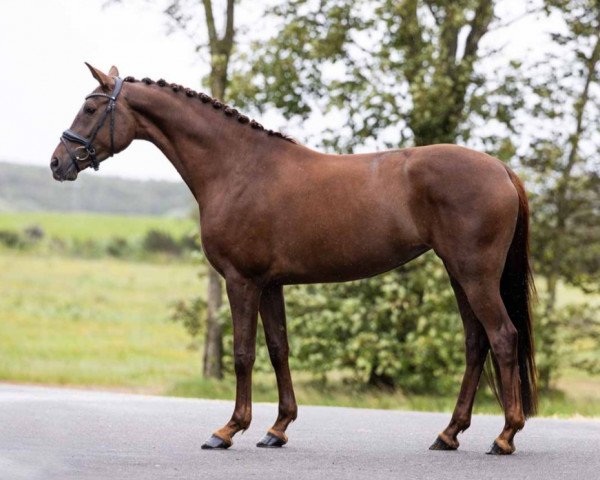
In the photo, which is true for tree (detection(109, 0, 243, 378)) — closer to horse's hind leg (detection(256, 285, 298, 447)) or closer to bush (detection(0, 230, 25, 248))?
horse's hind leg (detection(256, 285, 298, 447))

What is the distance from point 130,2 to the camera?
1922cm

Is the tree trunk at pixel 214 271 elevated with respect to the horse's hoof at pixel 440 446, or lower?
elevated

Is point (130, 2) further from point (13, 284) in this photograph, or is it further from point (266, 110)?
point (13, 284)

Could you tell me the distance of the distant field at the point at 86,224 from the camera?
6675cm

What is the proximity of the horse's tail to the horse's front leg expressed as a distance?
1.88 metres


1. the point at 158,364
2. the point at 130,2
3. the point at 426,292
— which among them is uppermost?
the point at 130,2

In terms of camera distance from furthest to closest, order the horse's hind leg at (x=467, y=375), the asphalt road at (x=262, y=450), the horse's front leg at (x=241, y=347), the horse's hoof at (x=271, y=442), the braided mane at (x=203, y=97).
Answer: the braided mane at (x=203, y=97), the horse's hoof at (x=271, y=442), the horse's hind leg at (x=467, y=375), the horse's front leg at (x=241, y=347), the asphalt road at (x=262, y=450)

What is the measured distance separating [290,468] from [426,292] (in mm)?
9552

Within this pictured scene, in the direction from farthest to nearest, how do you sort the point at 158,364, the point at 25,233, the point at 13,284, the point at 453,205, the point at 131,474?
the point at 25,233
the point at 13,284
the point at 158,364
the point at 453,205
the point at 131,474

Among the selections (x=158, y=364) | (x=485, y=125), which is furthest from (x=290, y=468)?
(x=158, y=364)

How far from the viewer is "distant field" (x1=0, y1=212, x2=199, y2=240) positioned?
66.8 metres

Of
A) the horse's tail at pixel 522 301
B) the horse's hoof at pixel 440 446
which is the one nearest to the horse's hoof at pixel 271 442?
the horse's hoof at pixel 440 446

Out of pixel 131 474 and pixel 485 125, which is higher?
pixel 485 125

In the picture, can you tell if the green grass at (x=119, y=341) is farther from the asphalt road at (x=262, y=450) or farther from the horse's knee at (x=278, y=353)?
the horse's knee at (x=278, y=353)
